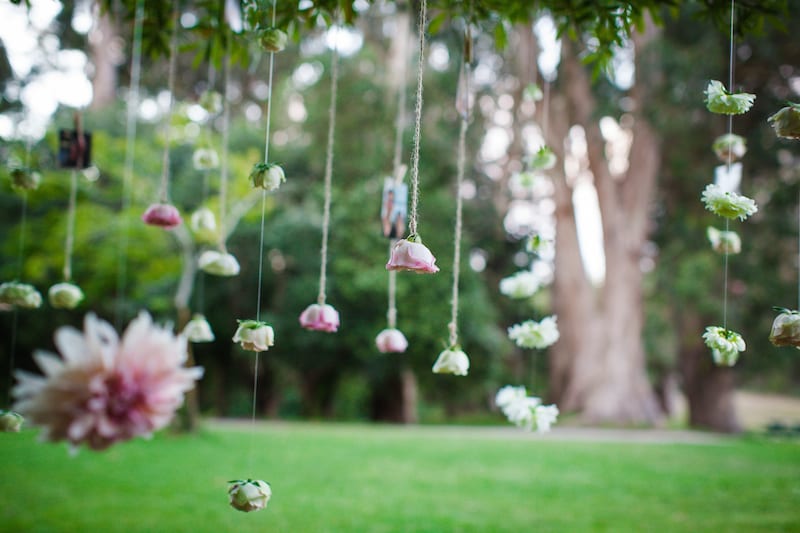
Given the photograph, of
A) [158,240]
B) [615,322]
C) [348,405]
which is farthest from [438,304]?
[348,405]

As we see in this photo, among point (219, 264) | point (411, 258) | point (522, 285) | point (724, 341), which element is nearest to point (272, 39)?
point (219, 264)

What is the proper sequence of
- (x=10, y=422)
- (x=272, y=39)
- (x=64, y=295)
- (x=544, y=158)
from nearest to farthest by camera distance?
1. (x=10, y=422)
2. (x=272, y=39)
3. (x=64, y=295)
4. (x=544, y=158)

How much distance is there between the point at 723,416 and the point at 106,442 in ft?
44.4

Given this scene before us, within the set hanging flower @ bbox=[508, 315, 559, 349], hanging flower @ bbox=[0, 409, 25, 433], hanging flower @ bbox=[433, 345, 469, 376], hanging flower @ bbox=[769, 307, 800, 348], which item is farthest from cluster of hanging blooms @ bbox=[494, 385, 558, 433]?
hanging flower @ bbox=[0, 409, 25, 433]

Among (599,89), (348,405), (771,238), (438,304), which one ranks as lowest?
(348,405)

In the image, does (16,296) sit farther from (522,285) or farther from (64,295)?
(522,285)

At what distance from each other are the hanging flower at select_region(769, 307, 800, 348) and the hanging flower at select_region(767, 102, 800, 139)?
0.48 metres

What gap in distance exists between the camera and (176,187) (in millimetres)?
13664

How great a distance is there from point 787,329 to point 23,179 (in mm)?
2447

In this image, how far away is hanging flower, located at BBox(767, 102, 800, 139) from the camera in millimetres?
1846

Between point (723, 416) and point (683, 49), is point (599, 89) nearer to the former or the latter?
point (683, 49)

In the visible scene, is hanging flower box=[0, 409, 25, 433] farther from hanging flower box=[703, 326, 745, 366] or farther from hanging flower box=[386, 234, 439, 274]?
hanging flower box=[703, 326, 745, 366]

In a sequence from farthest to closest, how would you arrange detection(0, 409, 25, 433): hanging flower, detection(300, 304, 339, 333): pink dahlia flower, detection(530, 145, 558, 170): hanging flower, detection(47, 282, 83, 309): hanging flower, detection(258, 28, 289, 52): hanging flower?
1. detection(530, 145, 558, 170): hanging flower
2. detection(47, 282, 83, 309): hanging flower
3. detection(300, 304, 339, 333): pink dahlia flower
4. detection(258, 28, 289, 52): hanging flower
5. detection(0, 409, 25, 433): hanging flower

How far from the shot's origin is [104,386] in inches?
48.1
